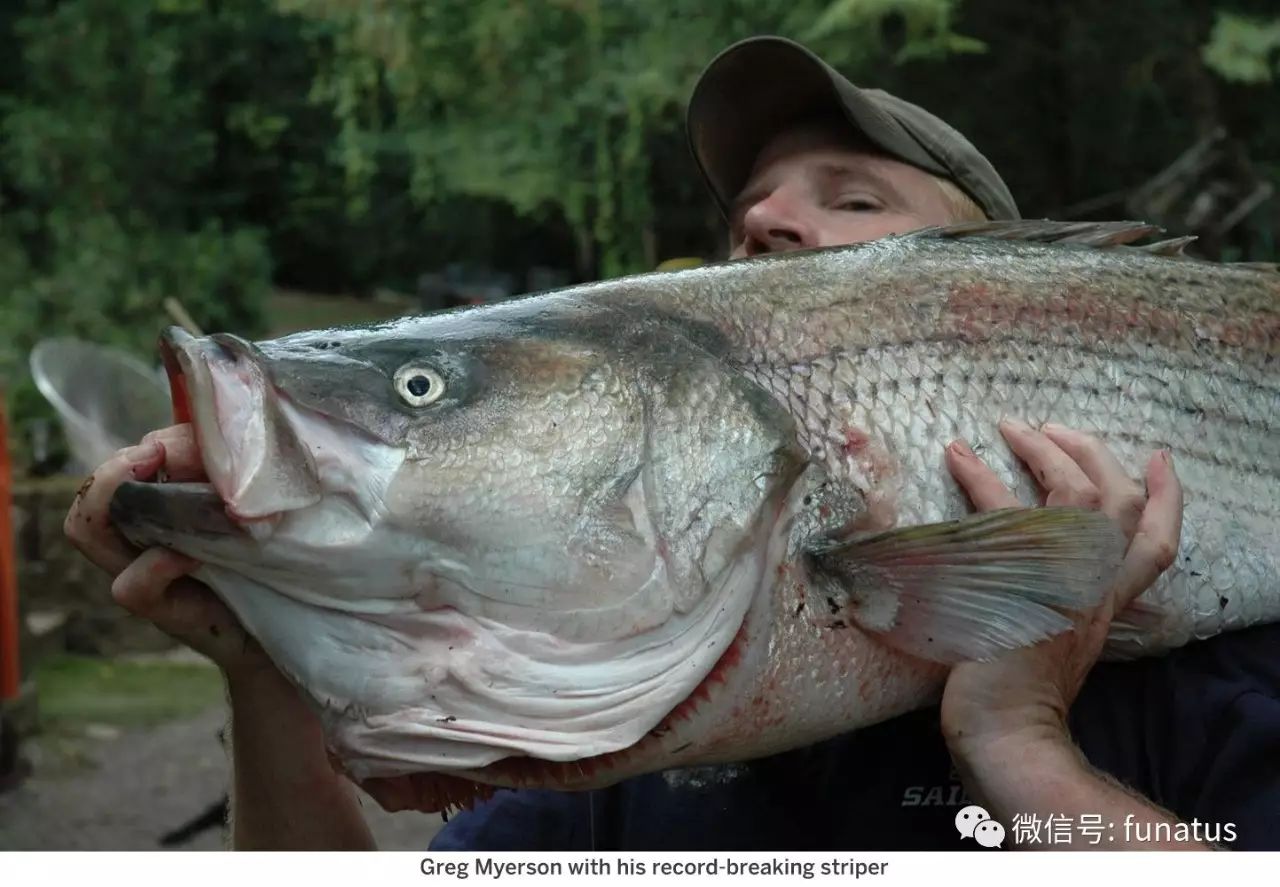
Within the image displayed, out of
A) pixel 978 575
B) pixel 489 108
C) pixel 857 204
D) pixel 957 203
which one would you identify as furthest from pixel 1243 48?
pixel 978 575

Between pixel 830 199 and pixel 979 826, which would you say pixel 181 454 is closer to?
pixel 979 826

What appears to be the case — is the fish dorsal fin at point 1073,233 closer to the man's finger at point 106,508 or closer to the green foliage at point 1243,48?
the man's finger at point 106,508

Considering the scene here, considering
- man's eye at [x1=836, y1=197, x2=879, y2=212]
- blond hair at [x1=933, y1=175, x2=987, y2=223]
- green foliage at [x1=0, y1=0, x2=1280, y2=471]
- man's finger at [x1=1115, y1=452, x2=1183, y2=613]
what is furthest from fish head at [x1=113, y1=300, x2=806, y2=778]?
green foliage at [x1=0, y1=0, x2=1280, y2=471]

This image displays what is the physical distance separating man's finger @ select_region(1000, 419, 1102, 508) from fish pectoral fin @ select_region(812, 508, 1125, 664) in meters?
0.09

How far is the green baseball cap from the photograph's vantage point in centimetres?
221

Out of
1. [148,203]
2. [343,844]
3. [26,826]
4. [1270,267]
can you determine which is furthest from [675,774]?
[148,203]

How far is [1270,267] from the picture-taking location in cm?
194

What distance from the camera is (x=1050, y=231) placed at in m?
1.85

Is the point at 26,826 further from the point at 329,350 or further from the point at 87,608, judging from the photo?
the point at 329,350

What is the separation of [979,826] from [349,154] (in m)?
8.24

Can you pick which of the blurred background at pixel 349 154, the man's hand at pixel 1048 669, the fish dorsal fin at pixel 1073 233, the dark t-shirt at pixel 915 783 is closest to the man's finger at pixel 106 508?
the dark t-shirt at pixel 915 783

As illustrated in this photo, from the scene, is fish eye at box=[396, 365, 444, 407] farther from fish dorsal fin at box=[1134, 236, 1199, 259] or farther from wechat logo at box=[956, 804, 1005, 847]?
fish dorsal fin at box=[1134, 236, 1199, 259]

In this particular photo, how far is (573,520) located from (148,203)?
1104cm

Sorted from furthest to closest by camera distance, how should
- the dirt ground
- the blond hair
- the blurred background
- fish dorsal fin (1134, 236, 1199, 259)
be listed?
the blurred background
the dirt ground
the blond hair
fish dorsal fin (1134, 236, 1199, 259)
